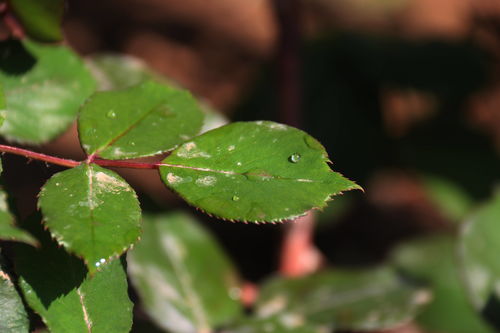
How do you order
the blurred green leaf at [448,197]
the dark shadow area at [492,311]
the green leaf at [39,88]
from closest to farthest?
the green leaf at [39,88], the dark shadow area at [492,311], the blurred green leaf at [448,197]

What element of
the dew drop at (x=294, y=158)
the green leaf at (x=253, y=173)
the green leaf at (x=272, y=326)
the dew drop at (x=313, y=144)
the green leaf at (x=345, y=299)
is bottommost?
the green leaf at (x=345, y=299)

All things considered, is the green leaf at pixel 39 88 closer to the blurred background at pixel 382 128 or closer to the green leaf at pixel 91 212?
the green leaf at pixel 91 212

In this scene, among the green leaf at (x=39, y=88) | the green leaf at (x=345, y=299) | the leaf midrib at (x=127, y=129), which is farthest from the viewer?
the green leaf at (x=345, y=299)

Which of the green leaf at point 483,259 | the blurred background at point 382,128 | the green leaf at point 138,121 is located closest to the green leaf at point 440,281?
the blurred background at point 382,128

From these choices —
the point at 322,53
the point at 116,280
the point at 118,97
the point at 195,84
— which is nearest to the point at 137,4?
the point at 195,84

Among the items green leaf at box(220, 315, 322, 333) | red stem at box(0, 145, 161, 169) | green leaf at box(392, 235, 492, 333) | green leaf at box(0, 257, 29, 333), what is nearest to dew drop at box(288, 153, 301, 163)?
red stem at box(0, 145, 161, 169)

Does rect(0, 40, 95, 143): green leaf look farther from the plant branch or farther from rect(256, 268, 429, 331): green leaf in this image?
rect(256, 268, 429, 331): green leaf

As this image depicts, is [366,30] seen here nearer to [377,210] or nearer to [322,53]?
[322,53]
